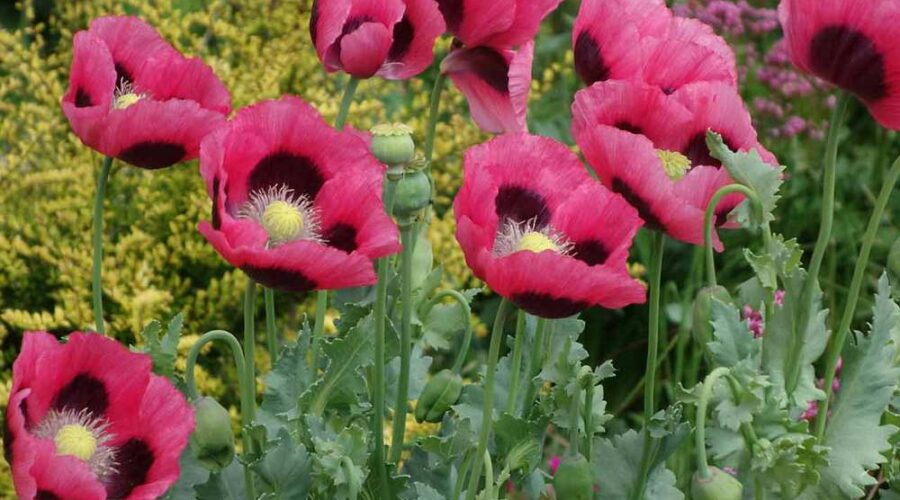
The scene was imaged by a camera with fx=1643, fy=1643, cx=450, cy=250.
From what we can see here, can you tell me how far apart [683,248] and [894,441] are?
→ 1.88 metres

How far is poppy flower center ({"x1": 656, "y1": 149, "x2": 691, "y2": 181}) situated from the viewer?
956mm

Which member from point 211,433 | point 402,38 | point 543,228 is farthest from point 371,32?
point 211,433

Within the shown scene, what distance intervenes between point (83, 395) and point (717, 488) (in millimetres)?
353

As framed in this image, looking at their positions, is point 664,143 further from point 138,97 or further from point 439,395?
point 138,97

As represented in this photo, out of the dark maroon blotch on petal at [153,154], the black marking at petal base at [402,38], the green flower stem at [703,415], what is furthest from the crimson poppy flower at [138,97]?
the green flower stem at [703,415]

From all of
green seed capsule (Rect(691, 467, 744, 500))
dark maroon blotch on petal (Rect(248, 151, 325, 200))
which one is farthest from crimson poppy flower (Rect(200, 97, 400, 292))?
green seed capsule (Rect(691, 467, 744, 500))

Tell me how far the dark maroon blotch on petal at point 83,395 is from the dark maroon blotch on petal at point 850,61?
0.44 m

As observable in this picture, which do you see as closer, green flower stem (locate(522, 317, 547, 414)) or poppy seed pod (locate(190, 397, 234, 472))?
poppy seed pod (locate(190, 397, 234, 472))

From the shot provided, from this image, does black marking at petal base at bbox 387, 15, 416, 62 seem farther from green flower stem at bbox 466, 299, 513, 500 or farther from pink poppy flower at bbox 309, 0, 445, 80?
green flower stem at bbox 466, 299, 513, 500

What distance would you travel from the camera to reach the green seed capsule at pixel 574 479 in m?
0.94

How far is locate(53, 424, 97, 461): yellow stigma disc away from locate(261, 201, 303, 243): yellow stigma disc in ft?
0.50

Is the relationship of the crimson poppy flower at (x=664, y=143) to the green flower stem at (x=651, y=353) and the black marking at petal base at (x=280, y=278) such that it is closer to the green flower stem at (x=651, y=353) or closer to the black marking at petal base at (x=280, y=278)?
the green flower stem at (x=651, y=353)

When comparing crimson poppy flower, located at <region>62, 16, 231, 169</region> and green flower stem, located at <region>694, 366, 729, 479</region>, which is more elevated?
crimson poppy flower, located at <region>62, 16, 231, 169</region>

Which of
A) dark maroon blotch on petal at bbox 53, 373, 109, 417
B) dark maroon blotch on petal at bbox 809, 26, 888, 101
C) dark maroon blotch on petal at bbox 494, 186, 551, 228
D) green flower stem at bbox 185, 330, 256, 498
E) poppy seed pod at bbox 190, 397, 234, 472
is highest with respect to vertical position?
dark maroon blotch on petal at bbox 809, 26, 888, 101
